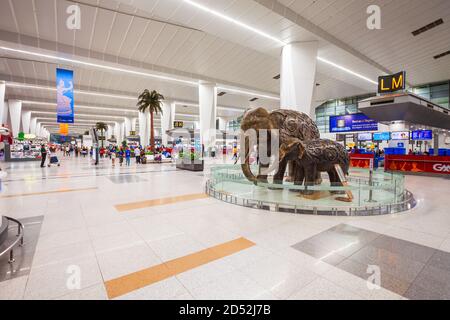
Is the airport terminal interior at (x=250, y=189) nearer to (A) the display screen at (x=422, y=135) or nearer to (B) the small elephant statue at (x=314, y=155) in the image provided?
(B) the small elephant statue at (x=314, y=155)

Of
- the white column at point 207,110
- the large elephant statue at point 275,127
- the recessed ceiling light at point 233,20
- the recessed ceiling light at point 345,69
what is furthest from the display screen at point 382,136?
the large elephant statue at point 275,127

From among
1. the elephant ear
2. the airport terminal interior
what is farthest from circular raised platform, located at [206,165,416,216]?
the elephant ear

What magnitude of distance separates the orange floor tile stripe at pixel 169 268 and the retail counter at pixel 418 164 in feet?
45.6

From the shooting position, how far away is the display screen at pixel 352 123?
15975 millimetres

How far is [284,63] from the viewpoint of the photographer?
11320mm

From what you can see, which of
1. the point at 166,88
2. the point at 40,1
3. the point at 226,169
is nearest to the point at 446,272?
the point at 226,169

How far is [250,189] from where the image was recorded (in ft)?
20.6

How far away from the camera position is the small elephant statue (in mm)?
5758

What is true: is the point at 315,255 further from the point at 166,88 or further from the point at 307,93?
the point at 166,88

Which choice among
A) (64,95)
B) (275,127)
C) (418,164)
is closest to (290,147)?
(275,127)

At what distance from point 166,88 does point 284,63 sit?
1552cm

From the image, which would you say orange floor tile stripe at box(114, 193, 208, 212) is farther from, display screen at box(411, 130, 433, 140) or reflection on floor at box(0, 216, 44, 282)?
display screen at box(411, 130, 433, 140)

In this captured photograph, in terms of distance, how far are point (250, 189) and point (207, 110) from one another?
611 inches

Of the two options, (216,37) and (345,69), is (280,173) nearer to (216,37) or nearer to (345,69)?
(216,37)
